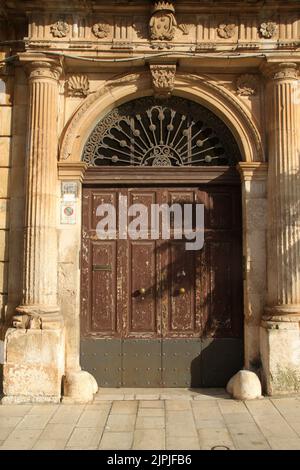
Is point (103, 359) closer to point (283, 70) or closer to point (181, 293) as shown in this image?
point (181, 293)

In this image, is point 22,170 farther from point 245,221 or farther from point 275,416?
point 275,416

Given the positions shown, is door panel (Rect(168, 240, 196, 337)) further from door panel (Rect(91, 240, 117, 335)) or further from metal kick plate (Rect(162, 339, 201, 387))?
door panel (Rect(91, 240, 117, 335))

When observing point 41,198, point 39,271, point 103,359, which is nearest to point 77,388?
point 103,359

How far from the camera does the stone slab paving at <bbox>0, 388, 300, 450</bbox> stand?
14.8 ft

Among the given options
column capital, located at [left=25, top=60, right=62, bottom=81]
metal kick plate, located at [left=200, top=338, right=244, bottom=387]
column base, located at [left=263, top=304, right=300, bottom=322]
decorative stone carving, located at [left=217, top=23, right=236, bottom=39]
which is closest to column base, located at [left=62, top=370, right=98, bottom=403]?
metal kick plate, located at [left=200, top=338, right=244, bottom=387]

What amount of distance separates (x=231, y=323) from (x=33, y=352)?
2864 millimetres

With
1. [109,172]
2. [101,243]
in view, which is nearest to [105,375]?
[101,243]

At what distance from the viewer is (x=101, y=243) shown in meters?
6.86

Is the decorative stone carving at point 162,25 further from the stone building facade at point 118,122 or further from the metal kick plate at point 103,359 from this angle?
the metal kick plate at point 103,359

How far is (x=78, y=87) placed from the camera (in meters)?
6.82

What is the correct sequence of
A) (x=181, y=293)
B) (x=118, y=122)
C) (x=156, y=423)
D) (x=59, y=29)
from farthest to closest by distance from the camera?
(x=118, y=122)
(x=181, y=293)
(x=59, y=29)
(x=156, y=423)

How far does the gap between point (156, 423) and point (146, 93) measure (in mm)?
4651

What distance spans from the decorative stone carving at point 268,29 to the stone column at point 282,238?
46 centimetres

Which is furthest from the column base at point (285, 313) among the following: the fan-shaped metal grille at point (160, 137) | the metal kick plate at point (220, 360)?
the fan-shaped metal grille at point (160, 137)
